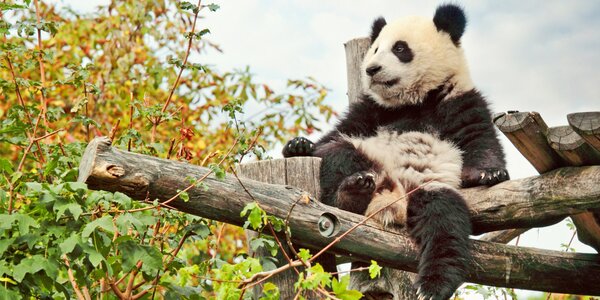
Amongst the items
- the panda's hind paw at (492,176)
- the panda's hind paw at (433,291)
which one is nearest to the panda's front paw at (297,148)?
the panda's hind paw at (492,176)

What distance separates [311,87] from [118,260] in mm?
3282

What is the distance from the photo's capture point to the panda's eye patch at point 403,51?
4721 mm

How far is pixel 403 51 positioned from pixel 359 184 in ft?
3.83

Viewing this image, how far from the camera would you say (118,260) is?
10.8ft

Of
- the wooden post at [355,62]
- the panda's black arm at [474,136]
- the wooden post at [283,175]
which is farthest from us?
the wooden post at [355,62]

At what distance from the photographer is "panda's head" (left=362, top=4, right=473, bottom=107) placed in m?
4.62

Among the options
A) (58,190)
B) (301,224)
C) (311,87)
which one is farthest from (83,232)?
(311,87)

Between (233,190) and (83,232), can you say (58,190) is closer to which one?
(83,232)

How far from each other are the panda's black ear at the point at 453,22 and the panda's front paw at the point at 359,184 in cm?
134

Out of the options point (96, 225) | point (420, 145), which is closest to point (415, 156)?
point (420, 145)

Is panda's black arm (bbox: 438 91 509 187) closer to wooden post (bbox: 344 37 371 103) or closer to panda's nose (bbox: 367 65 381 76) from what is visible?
panda's nose (bbox: 367 65 381 76)

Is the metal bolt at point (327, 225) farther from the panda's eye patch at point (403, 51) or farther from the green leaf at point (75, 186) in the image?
the panda's eye patch at point (403, 51)

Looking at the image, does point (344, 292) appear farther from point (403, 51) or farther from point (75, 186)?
point (403, 51)

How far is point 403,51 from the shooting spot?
15.6 feet
